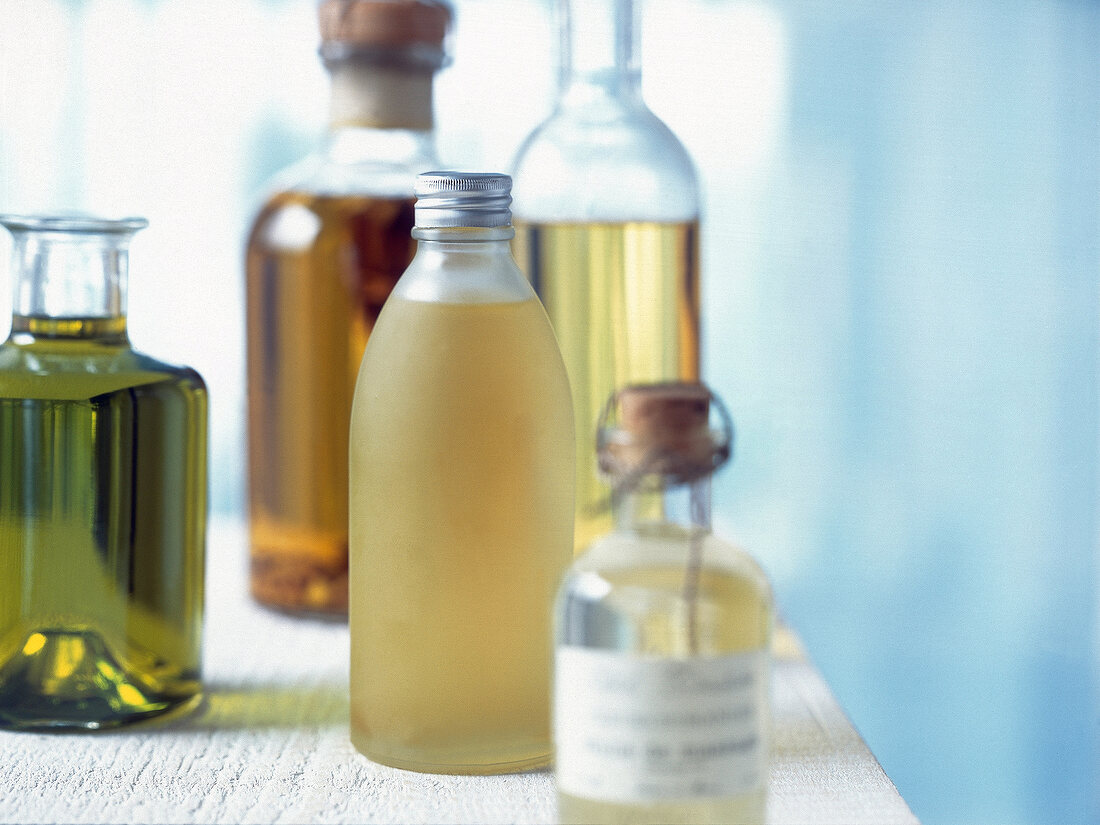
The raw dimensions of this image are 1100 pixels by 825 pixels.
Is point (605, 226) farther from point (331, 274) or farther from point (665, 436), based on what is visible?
A: point (665, 436)

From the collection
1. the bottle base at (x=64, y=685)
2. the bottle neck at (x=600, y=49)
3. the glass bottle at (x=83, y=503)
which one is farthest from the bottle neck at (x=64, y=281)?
the bottle neck at (x=600, y=49)

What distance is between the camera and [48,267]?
51 centimetres

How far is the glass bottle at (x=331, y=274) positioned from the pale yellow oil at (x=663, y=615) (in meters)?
0.31

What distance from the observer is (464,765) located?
450mm

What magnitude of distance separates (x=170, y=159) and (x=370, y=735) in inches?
48.0

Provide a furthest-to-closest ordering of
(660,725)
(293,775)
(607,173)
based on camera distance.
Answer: (607,173), (293,775), (660,725)

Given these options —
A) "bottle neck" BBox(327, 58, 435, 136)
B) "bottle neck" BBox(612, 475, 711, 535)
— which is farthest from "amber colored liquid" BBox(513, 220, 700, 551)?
"bottle neck" BBox(612, 475, 711, 535)

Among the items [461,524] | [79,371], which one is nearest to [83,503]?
[79,371]

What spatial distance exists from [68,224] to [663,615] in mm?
293

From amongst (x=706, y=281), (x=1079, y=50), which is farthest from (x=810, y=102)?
(x=1079, y=50)

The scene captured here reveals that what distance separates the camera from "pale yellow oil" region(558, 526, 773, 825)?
1.22ft

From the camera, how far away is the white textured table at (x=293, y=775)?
0.42m

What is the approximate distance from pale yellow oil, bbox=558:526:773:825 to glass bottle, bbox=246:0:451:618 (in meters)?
0.31

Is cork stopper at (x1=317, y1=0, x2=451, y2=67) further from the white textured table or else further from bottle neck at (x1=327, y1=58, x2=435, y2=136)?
the white textured table
